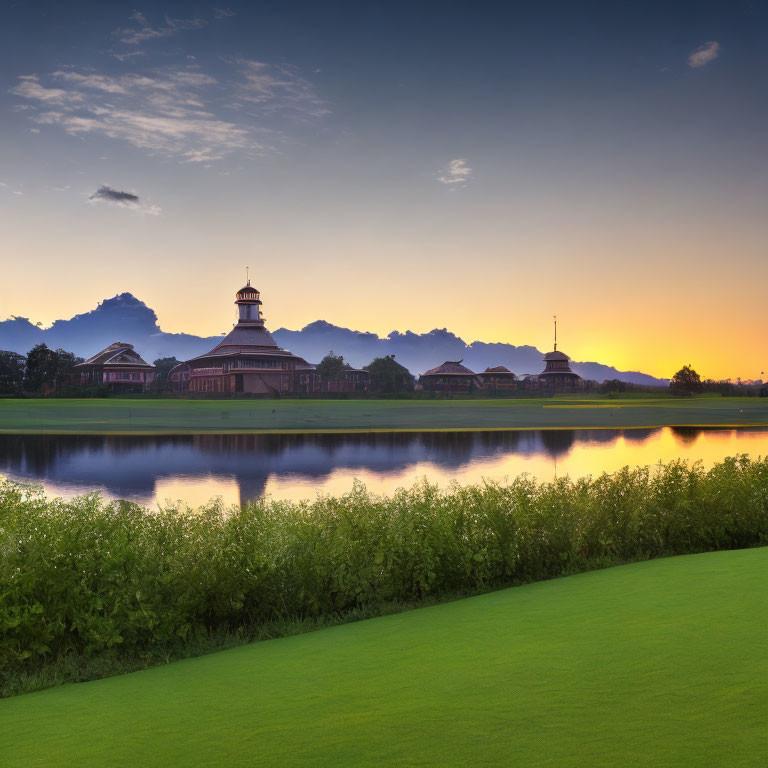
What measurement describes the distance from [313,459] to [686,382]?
299 feet

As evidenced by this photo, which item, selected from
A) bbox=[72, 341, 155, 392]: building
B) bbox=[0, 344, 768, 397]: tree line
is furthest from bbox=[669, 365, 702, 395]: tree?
bbox=[72, 341, 155, 392]: building

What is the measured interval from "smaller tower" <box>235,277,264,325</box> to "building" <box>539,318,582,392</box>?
60.0 metres

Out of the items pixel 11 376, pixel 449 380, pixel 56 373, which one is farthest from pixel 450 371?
pixel 11 376

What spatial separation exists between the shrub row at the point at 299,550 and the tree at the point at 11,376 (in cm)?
7767

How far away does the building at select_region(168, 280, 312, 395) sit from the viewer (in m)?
90.5

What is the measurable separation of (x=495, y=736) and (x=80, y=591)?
5.76 metres

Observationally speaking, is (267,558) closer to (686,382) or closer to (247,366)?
(247,366)

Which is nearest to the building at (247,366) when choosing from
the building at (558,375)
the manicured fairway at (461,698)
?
the building at (558,375)

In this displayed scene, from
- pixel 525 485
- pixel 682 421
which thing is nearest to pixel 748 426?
pixel 682 421

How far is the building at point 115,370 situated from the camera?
9222 centimetres

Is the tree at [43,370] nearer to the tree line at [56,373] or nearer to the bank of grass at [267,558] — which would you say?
the tree line at [56,373]

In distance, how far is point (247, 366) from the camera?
Answer: 9138cm

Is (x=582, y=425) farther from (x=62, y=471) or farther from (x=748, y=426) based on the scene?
(x=62, y=471)

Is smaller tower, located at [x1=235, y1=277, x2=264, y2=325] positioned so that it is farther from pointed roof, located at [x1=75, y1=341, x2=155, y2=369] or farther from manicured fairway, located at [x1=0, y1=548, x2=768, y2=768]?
manicured fairway, located at [x1=0, y1=548, x2=768, y2=768]
